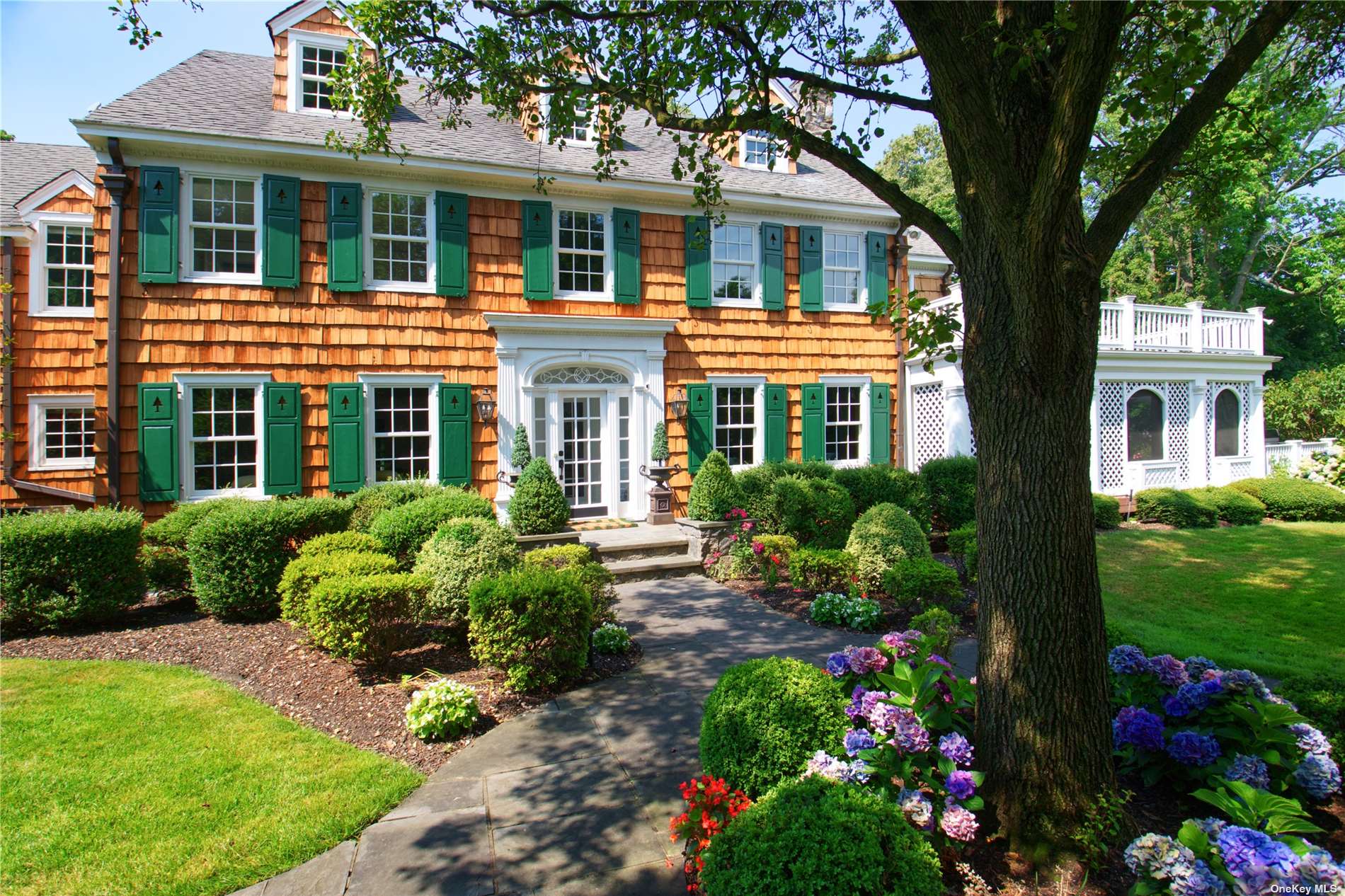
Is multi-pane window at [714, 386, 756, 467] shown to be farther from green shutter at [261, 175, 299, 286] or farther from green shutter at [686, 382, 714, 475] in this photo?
green shutter at [261, 175, 299, 286]

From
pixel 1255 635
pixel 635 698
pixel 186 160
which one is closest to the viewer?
pixel 635 698

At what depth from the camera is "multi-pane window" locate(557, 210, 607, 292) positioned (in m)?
11.4

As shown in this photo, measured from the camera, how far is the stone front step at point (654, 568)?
9.00 metres

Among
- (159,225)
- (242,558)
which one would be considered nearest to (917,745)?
(242,558)

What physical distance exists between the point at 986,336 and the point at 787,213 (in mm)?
10158

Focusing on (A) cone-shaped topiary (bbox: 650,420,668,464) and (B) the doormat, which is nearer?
(B) the doormat

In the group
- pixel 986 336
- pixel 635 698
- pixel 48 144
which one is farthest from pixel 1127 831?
pixel 48 144

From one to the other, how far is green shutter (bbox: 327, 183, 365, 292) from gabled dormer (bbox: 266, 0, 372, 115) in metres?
1.38

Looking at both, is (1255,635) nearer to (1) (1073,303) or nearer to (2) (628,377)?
(1) (1073,303)

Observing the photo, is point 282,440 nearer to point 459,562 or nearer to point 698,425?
point 459,562

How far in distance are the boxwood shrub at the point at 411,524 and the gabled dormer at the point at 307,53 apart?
6636mm

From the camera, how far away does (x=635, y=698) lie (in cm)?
498

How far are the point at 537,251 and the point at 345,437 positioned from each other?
414 cm

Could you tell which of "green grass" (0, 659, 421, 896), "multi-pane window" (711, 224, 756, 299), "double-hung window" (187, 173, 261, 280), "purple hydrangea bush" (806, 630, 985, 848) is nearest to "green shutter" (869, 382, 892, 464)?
"multi-pane window" (711, 224, 756, 299)
